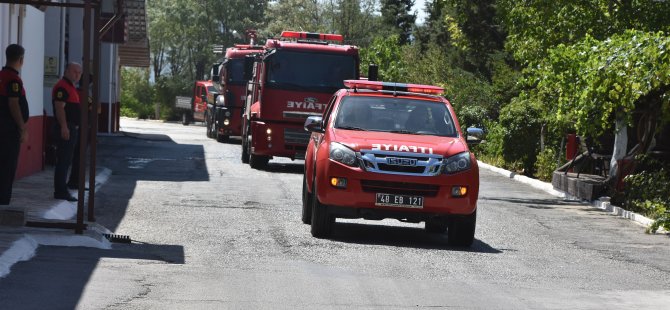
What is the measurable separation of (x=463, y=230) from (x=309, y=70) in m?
13.6

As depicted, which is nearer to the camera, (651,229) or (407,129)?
(407,129)

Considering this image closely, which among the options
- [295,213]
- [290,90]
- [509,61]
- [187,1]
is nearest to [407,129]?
[295,213]

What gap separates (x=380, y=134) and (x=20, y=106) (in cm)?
416

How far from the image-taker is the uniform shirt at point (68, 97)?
1662 cm

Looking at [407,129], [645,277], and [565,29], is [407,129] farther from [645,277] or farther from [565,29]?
[565,29]

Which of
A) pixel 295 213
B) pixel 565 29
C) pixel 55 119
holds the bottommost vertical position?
pixel 295 213

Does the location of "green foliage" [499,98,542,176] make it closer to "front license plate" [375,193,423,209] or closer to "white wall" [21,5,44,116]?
"white wall" [21,5,44,116]

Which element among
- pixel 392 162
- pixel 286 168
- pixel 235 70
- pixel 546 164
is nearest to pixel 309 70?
pixel 286 168

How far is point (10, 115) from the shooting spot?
48.4 feet

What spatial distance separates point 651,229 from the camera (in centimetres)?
1836

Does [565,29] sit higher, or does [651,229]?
[565,29]

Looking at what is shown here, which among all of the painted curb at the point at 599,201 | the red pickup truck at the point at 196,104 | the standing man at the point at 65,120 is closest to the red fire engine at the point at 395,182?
the standing man at the point at 65,120

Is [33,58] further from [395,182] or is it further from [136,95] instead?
[136,95]

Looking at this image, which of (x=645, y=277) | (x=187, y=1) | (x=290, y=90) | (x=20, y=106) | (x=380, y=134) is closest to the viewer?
(x=645, y=277)
